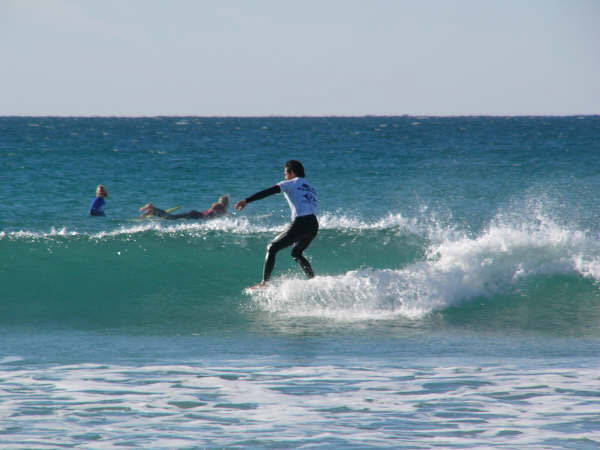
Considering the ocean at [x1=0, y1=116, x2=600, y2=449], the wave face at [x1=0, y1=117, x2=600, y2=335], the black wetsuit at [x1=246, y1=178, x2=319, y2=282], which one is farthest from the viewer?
the wave face at [x1=0, y1=117, x2=600, y2=335]

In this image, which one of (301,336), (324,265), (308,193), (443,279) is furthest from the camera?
(324,265)

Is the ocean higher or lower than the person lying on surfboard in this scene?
lower

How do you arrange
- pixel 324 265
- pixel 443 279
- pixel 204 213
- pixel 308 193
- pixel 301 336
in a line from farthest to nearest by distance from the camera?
pixel 204 213 → pixel 324 265 → pixel 443 279 → pixel 308 193 → pixel 301 336

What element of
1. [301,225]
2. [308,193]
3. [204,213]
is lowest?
[204,213]

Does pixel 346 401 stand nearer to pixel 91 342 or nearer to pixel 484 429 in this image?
pixel 484 429

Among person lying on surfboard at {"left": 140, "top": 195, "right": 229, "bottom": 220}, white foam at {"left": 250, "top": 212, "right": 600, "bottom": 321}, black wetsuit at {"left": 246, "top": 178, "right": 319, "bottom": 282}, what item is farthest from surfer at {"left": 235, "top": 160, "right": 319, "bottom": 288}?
person lying on surfboard at {"left": 140, "top": 195, "right": 229, "bottom": 220}

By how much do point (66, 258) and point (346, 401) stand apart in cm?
787

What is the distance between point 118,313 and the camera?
30.8 feet

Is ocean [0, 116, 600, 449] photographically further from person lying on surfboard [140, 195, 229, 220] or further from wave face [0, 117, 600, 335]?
person lying on surfboard [140, 195, 229, 220]

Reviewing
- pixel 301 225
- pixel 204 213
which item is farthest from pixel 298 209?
pixel 204 213

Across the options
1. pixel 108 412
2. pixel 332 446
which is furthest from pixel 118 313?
pixel 332 446

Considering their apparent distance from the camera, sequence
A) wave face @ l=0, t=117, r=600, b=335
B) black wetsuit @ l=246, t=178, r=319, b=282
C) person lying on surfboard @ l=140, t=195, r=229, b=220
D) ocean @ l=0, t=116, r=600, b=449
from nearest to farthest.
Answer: ocean @ l=0, t=116, r=600, b=449 → black wetsuit @ l=246, t=178, r=319, b=282 → wave face @ l=0, t=117, r=600, b=335 → person lying on surfboard @ l=140, t=195, r=229, b=220

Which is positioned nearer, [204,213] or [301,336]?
[301,336]

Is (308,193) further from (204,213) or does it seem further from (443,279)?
(204,213)
